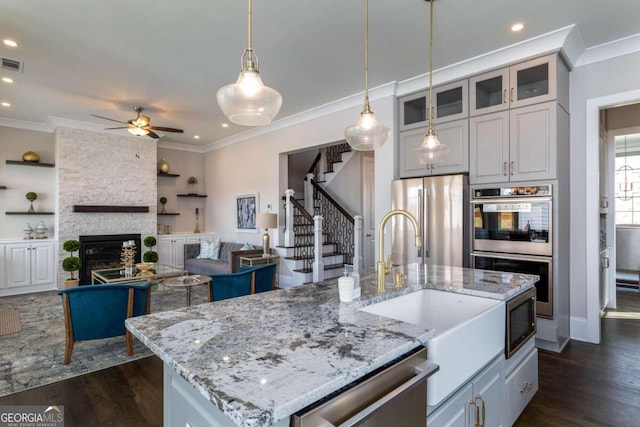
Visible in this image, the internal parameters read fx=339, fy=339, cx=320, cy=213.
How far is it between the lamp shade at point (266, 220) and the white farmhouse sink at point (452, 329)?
4.34 meters

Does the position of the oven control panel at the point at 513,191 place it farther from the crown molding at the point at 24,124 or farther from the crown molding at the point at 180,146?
the crown molding at the point at 24,124

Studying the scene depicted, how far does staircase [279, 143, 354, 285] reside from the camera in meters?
6.31

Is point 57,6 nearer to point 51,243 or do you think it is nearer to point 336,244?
point 51,243

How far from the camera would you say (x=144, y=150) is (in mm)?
7223

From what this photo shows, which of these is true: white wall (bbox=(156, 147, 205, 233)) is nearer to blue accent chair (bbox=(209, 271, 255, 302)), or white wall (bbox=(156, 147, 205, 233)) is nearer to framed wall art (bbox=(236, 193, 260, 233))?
framed wall art (bbox=(236, 193, 260, 233))

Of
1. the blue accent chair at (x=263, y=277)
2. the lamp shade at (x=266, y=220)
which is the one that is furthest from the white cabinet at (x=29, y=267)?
the blue accent chair at (x=263, y=277)

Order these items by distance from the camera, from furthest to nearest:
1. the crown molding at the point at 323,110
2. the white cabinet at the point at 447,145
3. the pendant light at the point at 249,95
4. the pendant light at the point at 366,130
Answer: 1. the crown molding at the point at 323,110
2. the white cabinet at the point at 447,145
3. the pendant light at the point at 366,130
4. the pendant light at the point at 249,95

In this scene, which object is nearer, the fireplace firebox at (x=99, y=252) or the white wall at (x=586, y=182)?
the white wall at (x=586, y=182)

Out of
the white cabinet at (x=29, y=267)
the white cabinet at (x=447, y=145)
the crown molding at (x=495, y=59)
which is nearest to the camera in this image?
the crown molding at (x=495, y=59)

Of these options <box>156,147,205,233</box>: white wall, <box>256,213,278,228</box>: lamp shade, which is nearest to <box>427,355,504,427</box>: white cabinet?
<box>256,213,278,228</box>: lamp shade

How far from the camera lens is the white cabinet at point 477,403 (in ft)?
4.70

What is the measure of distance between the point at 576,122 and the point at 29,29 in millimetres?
5641

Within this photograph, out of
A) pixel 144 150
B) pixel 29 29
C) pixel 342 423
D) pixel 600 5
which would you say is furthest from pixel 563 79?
pixel 144 150

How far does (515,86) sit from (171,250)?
7126 mm
